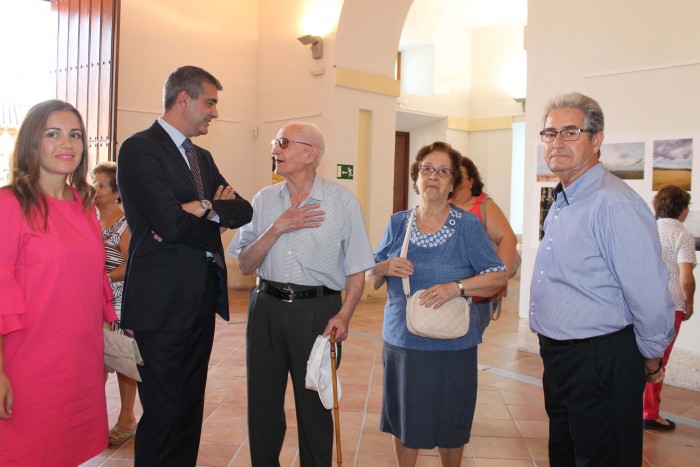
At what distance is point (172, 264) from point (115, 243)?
1.29m

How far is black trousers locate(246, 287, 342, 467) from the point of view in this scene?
8.79ft

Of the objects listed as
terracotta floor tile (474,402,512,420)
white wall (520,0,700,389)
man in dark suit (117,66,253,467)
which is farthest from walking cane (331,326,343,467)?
white wall (520,0,700,389)

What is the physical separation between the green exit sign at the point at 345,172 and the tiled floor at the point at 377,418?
306cm

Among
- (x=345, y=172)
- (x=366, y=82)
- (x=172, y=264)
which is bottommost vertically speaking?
(x=172, y=264)

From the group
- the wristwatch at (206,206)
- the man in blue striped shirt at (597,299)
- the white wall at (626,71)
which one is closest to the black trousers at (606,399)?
the man in blue striped shirt at (597,299)

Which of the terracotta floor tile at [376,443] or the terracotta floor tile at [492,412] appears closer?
the terracotta floor tile at [376,443]

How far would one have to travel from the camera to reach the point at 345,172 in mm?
8664

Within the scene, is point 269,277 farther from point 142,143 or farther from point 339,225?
point 142,143

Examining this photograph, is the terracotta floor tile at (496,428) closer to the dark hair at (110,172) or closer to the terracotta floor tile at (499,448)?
the terracotta floor tile at (499,448)

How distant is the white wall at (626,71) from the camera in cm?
486

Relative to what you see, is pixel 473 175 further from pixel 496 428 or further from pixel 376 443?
pixel 376 443

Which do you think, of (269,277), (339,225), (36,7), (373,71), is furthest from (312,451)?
(36,7)

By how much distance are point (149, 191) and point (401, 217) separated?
1244 mm

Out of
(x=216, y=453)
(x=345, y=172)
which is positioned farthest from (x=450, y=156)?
(x=345, y=172)
